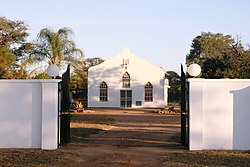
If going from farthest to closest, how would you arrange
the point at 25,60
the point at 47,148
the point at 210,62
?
the point at 25,60 → the point at 210,62 → the point at 47,148

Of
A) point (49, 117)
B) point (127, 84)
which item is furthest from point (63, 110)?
point (127, 84)

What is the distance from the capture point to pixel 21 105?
12609 millimetres

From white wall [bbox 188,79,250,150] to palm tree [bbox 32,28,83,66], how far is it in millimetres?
35099

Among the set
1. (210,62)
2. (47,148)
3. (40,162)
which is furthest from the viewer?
(210,62)

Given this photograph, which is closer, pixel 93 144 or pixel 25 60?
pixel 93 144

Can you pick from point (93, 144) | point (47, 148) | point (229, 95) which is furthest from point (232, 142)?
point (47, 148)

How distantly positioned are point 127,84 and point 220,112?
33.9 m

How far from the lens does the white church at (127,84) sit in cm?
4591

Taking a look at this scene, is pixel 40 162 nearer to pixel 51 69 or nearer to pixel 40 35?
pixel 51 69

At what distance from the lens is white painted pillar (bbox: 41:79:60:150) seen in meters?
12.4

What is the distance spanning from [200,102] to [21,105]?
534 centimetres

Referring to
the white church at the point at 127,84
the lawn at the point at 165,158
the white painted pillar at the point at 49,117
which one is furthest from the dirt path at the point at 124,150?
the white church at the point at 127,84

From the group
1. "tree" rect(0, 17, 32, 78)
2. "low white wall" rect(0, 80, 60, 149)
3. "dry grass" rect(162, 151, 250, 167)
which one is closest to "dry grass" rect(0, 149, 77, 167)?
"low white wall" rect(0, 80, 60, 149)

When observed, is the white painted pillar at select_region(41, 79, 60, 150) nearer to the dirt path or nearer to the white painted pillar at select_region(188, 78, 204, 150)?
the dirt path
